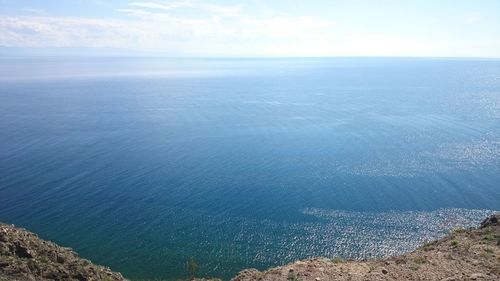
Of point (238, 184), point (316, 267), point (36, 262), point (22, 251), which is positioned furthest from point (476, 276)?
point (238, 184)

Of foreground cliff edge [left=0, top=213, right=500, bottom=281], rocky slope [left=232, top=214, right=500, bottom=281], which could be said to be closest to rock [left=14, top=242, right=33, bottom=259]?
foreground cliff edge [left=0, top=213, right=500, bottom=281]

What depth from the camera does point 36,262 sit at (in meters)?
26.4

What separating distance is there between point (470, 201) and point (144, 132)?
86984mm

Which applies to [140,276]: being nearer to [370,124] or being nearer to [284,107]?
[370,124]

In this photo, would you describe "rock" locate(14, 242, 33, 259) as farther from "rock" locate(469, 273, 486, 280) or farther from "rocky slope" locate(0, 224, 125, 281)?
"rock" locate(469, 273, 486, 280)

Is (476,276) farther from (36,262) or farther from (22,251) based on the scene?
(22,251)

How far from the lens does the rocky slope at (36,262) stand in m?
24.8

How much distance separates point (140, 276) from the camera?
47031 millimetres

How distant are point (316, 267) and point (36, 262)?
19767mm

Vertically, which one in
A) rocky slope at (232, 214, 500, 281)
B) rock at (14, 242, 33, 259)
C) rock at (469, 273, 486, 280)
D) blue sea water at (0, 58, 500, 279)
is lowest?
blue sea water at (0, 58, 500, 279)

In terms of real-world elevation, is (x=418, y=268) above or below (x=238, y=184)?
above

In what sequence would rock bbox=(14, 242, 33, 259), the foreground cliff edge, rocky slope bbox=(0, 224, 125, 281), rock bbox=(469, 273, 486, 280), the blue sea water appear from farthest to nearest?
1. the blue sea water
2. rock bbox=(14, 242, 33, 259)
3. the foreground cliff edge
4. rock bbox=(469, 273, 486, 280)
5. rocky slope bbox=(0, 224, 125, 281)

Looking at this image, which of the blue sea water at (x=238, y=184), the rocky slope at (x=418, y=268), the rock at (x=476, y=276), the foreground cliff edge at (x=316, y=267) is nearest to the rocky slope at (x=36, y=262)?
the foreground cliff edge at (x=316, y=267)

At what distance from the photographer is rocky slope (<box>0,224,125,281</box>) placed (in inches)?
977
